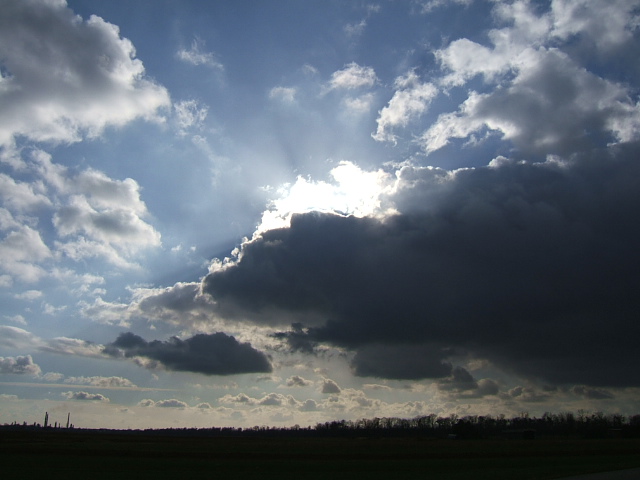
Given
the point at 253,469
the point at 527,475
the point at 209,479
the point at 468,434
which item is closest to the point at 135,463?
the point at 253,469

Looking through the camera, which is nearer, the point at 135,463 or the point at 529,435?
the point at 135,463

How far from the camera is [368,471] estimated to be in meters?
49.9

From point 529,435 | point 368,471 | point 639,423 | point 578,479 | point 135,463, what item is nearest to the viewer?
point 578,479

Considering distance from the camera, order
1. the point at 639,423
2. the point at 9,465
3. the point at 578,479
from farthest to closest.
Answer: the point at 639,423
the point at 9,465
the point at 578,479

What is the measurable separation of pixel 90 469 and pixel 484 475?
3787cm

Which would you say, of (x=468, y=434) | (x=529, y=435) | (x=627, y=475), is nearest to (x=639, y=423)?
(x=529, y=435)

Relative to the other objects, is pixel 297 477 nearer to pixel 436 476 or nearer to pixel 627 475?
pixel 436 476

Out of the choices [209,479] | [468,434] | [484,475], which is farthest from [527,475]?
[468,434]

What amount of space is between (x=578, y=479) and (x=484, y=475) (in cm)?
972

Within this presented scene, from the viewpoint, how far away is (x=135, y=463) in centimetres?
6116

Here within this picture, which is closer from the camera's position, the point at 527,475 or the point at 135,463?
the point at 527,475

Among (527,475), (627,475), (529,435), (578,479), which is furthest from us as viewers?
(529,435)

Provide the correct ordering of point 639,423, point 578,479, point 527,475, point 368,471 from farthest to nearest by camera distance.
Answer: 1. point 639,423
2. point 368,471
3. point 527,475
4. point 578,479

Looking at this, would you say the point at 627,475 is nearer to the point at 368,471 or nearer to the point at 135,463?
the point at 368,471
